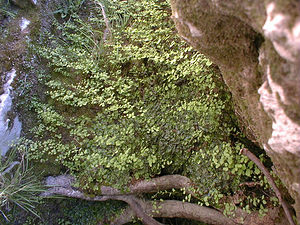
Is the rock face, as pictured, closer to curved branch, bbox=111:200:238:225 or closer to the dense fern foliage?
the dense fern foliage


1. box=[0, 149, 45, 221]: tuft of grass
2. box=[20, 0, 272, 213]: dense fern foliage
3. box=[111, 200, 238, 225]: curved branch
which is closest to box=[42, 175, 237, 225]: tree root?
box=[111, 200, 238, 225]: curved branch

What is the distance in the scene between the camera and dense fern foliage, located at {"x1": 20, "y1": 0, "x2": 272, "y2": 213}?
2676 mm

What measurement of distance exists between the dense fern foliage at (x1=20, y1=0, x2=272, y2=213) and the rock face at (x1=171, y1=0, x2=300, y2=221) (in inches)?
36.5

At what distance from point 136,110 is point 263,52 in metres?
2.24

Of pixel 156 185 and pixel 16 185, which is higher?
pixel 16 185

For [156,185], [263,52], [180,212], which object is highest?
[263,52]

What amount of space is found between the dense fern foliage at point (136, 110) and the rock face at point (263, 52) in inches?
36.5

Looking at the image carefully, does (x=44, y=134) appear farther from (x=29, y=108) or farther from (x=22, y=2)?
(x=22, y=2)

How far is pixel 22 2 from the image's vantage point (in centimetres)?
388

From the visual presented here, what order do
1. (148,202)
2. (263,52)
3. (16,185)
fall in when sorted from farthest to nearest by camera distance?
(148,202), (16,185), (263,52)

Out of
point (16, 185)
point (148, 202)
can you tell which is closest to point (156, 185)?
point (148, 202)

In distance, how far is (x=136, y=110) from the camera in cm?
333

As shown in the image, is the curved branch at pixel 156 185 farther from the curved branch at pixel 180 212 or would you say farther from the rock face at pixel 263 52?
the rock face at pixel 263 52

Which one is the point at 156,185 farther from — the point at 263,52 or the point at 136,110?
the point at 263,52
